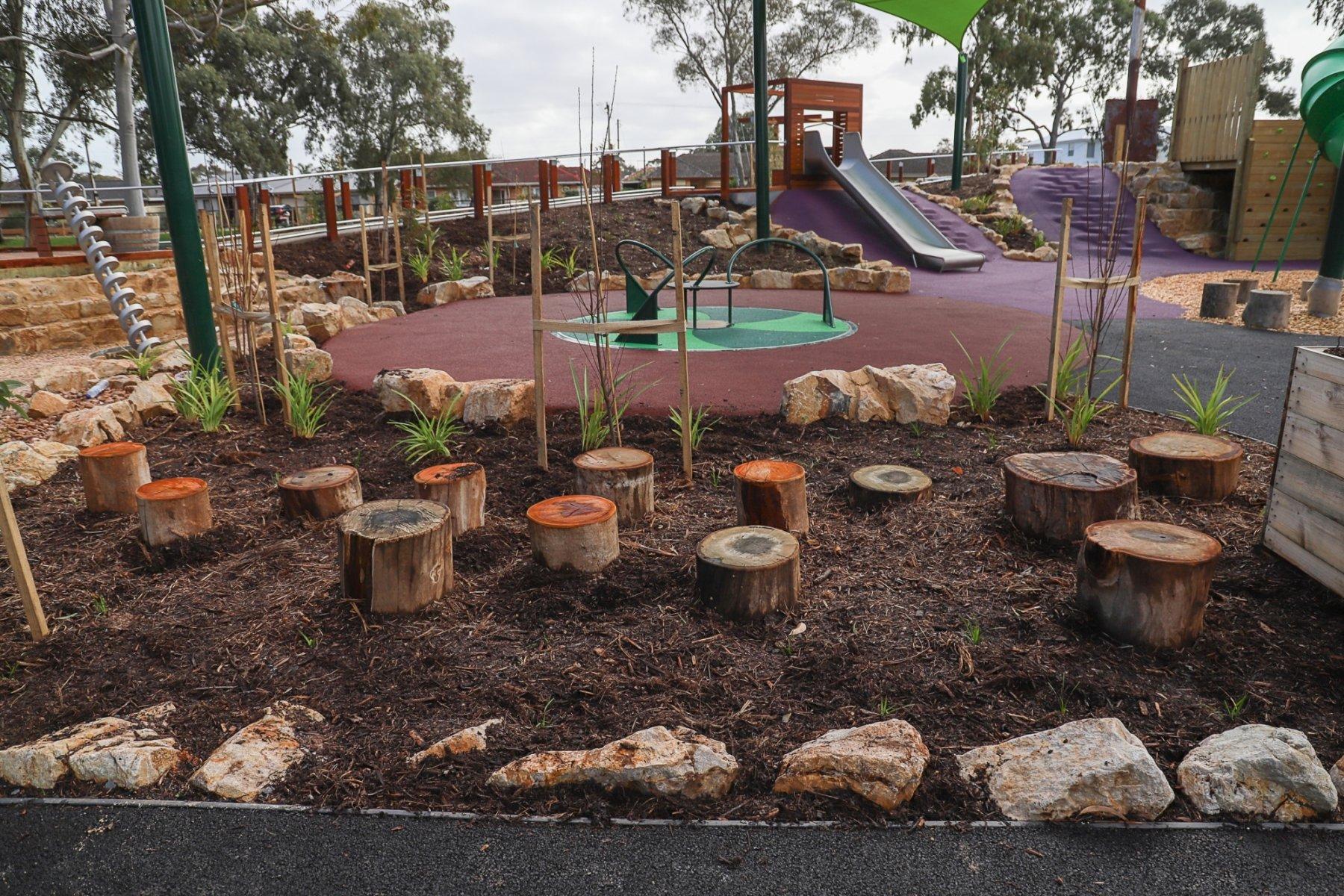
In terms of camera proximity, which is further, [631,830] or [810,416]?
[810,416]

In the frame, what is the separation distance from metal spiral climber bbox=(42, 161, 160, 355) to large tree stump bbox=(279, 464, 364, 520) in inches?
175

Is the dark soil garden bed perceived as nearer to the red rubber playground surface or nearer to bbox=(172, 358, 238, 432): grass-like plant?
bbox=(172, 358, 238, 432): grass-like plant

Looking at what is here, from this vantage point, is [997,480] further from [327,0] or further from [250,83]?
[250,83]

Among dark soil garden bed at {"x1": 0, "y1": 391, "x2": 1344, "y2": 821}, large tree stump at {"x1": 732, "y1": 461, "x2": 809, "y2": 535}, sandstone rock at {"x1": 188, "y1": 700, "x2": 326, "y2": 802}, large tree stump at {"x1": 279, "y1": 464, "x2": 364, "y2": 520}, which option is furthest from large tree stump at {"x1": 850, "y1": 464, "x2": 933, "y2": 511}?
sandstone rock at {"x1": 188, "y1": 700, "x2": 326, "y2": 802}

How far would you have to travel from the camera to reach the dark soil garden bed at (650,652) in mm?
2232

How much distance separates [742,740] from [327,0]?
2162 cm

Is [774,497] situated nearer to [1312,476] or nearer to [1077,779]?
[1077,779]

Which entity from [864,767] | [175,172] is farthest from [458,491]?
[175,172]

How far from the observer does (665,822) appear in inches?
78.0

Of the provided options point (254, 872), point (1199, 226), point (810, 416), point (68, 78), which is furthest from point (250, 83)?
point (254, 872)

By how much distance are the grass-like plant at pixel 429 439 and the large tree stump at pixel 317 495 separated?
595 millimetres

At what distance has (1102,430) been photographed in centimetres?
457

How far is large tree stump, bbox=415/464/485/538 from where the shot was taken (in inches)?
133

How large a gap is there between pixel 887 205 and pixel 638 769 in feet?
48.4
